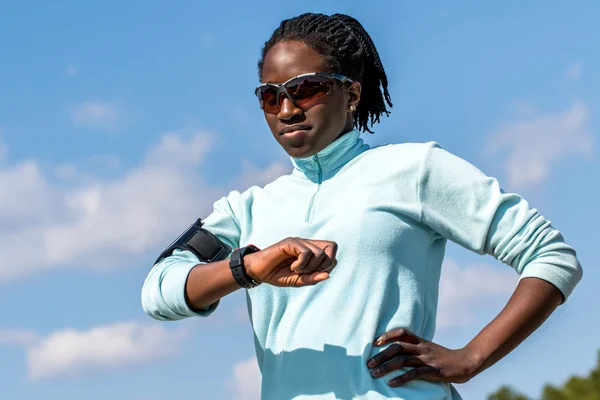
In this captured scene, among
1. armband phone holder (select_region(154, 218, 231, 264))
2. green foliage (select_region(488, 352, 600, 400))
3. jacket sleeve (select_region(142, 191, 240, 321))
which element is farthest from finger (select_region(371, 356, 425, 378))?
green foliage (select_region(488, 352, 600, 400))

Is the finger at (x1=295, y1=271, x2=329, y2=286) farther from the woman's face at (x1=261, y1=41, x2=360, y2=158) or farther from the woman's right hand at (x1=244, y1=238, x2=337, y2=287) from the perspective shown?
the woman's face at (x1=261, y1=41, x2=360, y2=158)

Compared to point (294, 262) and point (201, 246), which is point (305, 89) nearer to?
point (201, 246)

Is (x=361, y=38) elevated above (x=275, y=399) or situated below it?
above

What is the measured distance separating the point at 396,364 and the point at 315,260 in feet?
2.21

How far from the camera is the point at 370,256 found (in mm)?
4254

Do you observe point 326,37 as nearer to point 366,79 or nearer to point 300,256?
point 366,79

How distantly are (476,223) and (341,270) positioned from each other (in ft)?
2.14

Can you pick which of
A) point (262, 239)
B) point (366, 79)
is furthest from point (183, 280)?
point (366, 79)

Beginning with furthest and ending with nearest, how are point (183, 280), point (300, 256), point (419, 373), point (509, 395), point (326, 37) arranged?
1. point (509, 395)
2. point (326, 37)
3. point (183, 280)
4. point (419, 373)
5. point (300, 256)

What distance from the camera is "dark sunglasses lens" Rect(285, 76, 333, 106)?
4562 millimetres

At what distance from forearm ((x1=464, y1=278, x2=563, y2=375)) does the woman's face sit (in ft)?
3.81

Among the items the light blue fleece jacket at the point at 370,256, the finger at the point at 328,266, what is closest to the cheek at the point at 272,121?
the light blue fleece jacket at the point at 370,256

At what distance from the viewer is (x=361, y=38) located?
5.00 m

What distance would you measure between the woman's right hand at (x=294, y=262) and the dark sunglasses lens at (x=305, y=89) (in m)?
0.89
